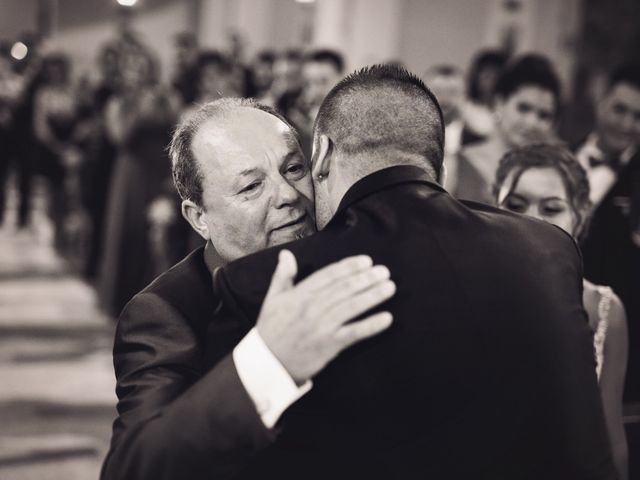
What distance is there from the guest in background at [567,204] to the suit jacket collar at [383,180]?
36.3 inches

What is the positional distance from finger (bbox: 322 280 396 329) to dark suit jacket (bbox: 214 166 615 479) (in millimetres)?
54

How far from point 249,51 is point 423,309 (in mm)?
15406

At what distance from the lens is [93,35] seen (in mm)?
19484

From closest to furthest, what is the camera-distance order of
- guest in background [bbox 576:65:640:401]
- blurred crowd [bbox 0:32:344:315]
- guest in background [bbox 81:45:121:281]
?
guest in background [bbox 576:65:640:401]
blurred crowd [bbox 0:32:344:315]
guest in background [bbox 81:45:121:281]

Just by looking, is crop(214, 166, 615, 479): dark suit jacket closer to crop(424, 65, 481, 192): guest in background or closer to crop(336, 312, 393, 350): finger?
crop(336, 312, 393, 350): finger

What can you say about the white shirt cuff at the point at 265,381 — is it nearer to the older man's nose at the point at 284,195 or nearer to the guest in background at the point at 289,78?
the older man's nose at the point at 284,195

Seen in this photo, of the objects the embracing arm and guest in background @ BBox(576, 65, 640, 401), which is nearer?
the embracing arm

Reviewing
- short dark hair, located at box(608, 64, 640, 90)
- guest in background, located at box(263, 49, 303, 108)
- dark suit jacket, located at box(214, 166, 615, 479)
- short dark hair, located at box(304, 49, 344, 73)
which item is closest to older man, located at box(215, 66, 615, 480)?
dark suit jacket, located at box(214, 166, 615, 479)

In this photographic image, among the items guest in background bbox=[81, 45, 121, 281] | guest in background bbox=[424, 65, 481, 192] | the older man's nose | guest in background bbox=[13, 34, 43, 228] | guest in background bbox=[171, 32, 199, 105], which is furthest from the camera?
guest in background bbox=[13, 34, 43, 228]

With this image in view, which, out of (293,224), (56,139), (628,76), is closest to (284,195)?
(293,224)

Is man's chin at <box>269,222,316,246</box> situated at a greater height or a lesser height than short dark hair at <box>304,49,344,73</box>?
lesser

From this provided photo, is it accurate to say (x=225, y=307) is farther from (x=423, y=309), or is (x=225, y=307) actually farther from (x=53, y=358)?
(x=53, y=358)

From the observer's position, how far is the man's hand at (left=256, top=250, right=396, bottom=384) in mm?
1282

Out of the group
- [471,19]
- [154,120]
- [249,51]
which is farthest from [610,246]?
[249,51]
